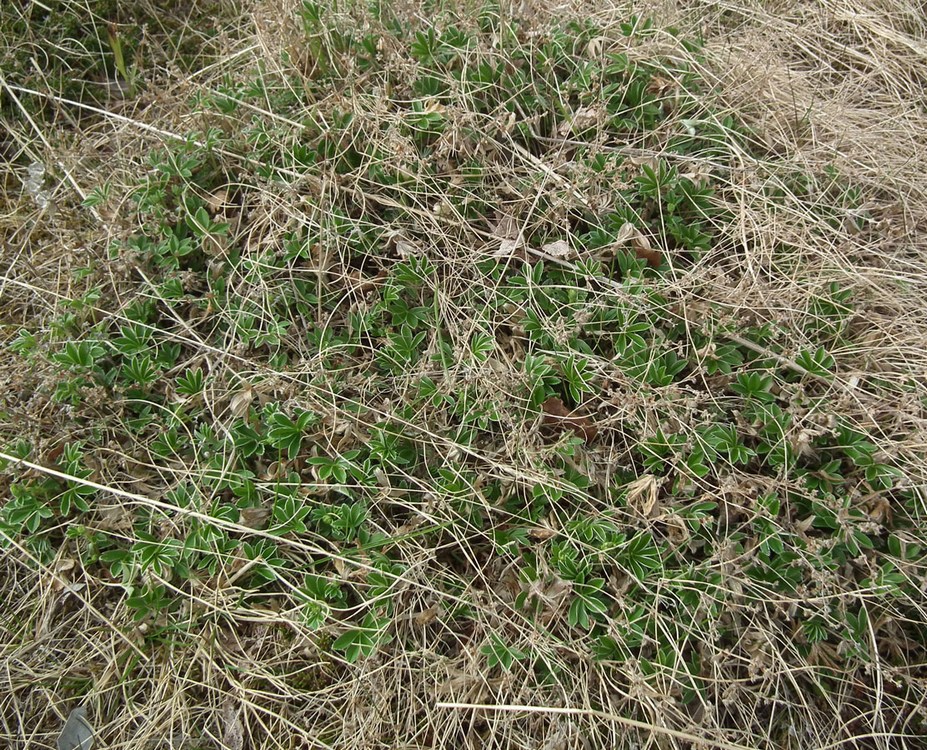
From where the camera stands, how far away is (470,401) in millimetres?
2225

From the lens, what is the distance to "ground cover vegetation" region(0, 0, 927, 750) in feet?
6.55

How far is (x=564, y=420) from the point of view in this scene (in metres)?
2.22

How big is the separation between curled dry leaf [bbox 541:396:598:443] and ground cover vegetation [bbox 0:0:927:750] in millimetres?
13

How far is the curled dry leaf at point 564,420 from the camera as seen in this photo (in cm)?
221

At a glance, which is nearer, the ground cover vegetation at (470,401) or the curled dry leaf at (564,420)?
the ground cover vegetation at (470,401)

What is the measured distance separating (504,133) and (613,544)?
1490mm

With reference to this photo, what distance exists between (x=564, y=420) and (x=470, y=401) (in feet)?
1.01

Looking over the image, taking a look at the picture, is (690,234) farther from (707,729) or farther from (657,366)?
(707,729)

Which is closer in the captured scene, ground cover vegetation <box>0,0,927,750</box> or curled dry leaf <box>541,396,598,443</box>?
ground cover vegetation <box>0,0,927,750</box>

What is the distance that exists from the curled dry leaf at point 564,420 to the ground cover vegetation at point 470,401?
0.5 inches

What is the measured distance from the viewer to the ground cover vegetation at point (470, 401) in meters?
2.00

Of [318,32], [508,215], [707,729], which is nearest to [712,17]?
[508,215]

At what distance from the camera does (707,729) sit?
6.28ft

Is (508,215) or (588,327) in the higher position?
(508,215)
